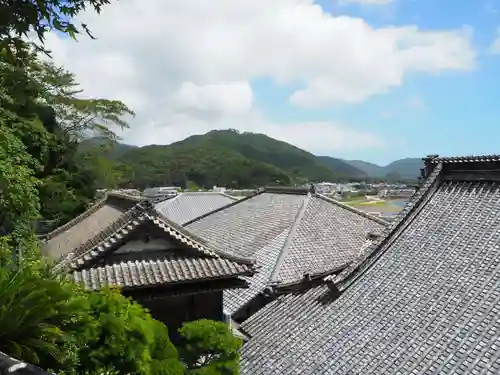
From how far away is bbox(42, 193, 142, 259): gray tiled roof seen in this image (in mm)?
16609

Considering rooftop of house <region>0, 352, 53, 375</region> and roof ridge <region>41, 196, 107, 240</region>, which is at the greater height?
rooftop of house <region>0, 352, 53, 375</region>

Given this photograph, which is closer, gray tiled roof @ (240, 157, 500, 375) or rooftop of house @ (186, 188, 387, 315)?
gray tiled roof @ (240, 157, 500, 375)

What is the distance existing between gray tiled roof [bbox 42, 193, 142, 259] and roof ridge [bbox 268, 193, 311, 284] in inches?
232

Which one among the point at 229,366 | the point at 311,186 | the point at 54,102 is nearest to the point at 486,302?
the point at 229,366

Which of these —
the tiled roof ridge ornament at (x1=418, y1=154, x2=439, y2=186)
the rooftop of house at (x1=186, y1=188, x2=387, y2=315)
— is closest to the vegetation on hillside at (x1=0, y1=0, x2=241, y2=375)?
the rooftop of house at (x1=186, y1=188, x2=387, y2=315)

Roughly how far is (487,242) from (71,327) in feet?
26.9

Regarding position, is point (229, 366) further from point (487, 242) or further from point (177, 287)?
point (487, 242)

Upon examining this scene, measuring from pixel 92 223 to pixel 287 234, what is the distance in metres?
9.03

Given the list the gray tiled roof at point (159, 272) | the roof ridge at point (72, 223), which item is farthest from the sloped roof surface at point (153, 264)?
the roof ridge at point (72, 223)

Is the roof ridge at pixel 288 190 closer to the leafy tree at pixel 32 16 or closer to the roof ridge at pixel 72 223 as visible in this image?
the roof ridge at pixel 72 223

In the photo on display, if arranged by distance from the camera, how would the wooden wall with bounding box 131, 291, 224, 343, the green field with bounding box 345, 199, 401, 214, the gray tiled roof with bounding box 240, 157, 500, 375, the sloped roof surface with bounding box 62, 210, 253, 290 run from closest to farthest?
1. the gray tiled roof with bounding box 240, 157, 500, 375
2. the sloped roof surface with bounding box 62, 210, 253, 290
3. the wooden wall with bounding box 131, 291, 224, 343
4. the green field with bounding box 345, 199, 401, 214

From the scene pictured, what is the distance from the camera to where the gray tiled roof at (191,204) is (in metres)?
32.1

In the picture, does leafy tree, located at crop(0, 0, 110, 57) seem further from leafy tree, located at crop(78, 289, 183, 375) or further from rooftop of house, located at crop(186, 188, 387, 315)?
rooftop of house, located at crop(186, 188, 387, 315)

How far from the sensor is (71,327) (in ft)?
17.3
